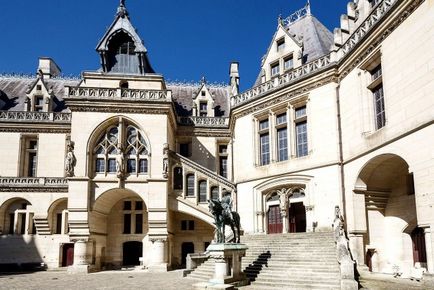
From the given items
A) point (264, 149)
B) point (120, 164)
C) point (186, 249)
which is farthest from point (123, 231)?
point (264, 149)

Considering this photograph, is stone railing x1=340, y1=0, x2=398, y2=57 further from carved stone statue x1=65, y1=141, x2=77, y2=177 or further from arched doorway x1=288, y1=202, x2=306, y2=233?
carved stone statue x1=65, y1=141, x2=77, y2=177

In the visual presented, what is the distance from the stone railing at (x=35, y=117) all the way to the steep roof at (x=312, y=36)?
63.4ft

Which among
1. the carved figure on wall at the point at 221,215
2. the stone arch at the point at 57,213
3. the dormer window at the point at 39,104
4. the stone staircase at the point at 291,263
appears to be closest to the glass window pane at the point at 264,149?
the stone staircase at the point at 291,263

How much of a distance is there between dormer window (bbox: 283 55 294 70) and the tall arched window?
423 inches

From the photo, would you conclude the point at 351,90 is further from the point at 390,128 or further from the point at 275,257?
the point at 275,257

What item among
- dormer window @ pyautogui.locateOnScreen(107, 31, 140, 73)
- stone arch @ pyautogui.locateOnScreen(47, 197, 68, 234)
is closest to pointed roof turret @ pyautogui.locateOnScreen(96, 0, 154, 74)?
dormer window @ pyautogui.locateOnScreen(107, 31, 140, 73)

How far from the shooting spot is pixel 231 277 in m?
16.3

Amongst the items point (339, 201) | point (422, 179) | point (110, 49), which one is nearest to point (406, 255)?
point (339, 201)

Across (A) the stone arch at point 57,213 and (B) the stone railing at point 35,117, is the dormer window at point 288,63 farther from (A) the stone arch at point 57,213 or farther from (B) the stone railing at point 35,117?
(A) the stone arch at point 57,213

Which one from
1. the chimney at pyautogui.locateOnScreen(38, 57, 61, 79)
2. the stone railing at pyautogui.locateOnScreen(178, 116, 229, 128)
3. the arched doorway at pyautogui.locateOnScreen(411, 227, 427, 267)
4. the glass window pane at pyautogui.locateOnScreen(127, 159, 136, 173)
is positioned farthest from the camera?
the chimney at pyautogui.locateOnScreen(38, 57, 61, 79)

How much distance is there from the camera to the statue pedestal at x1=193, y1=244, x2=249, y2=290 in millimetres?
15781

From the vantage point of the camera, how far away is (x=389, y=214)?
778 inches

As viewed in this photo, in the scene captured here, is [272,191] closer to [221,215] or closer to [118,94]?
[221,215]

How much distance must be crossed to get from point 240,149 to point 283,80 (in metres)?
5.69
